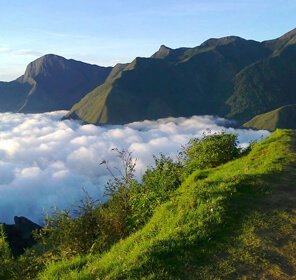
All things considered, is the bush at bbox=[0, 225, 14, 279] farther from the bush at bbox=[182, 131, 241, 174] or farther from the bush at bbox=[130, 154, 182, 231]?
the bush at bbox=[182, 131, 241, 174]

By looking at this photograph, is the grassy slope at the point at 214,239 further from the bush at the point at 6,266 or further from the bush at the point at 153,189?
the bush at the point at 6,266

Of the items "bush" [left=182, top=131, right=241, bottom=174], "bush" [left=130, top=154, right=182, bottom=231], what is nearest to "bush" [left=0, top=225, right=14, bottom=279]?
"bush" [left=130, top=154, right=182, bottom=231]

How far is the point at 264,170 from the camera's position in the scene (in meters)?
20.5

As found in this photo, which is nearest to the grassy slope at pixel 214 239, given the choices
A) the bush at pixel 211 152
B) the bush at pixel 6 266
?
the bush at pixel 6 266

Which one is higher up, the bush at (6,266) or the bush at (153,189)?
the bush at (153,189)

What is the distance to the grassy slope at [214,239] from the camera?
12.0 m

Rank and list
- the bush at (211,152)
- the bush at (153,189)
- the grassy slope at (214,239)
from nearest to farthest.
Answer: the grassy slope at (214,239) → the bush at (153,189) → the bush at (211,152)

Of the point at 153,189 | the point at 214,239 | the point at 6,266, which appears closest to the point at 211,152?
the point at 153,189

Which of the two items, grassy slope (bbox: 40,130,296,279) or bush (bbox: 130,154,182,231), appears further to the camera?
bush (bbox: 130,154,182,231)

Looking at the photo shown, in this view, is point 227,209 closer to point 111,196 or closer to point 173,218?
point 173,218

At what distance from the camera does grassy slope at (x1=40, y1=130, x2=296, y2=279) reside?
1202 centimetres

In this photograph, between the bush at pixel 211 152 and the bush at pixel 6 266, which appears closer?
the bush at pixel 6 266

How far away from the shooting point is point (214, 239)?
13.8 m

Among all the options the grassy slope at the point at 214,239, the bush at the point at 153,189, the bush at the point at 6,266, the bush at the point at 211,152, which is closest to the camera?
the grassy slope at the point at 214,239
